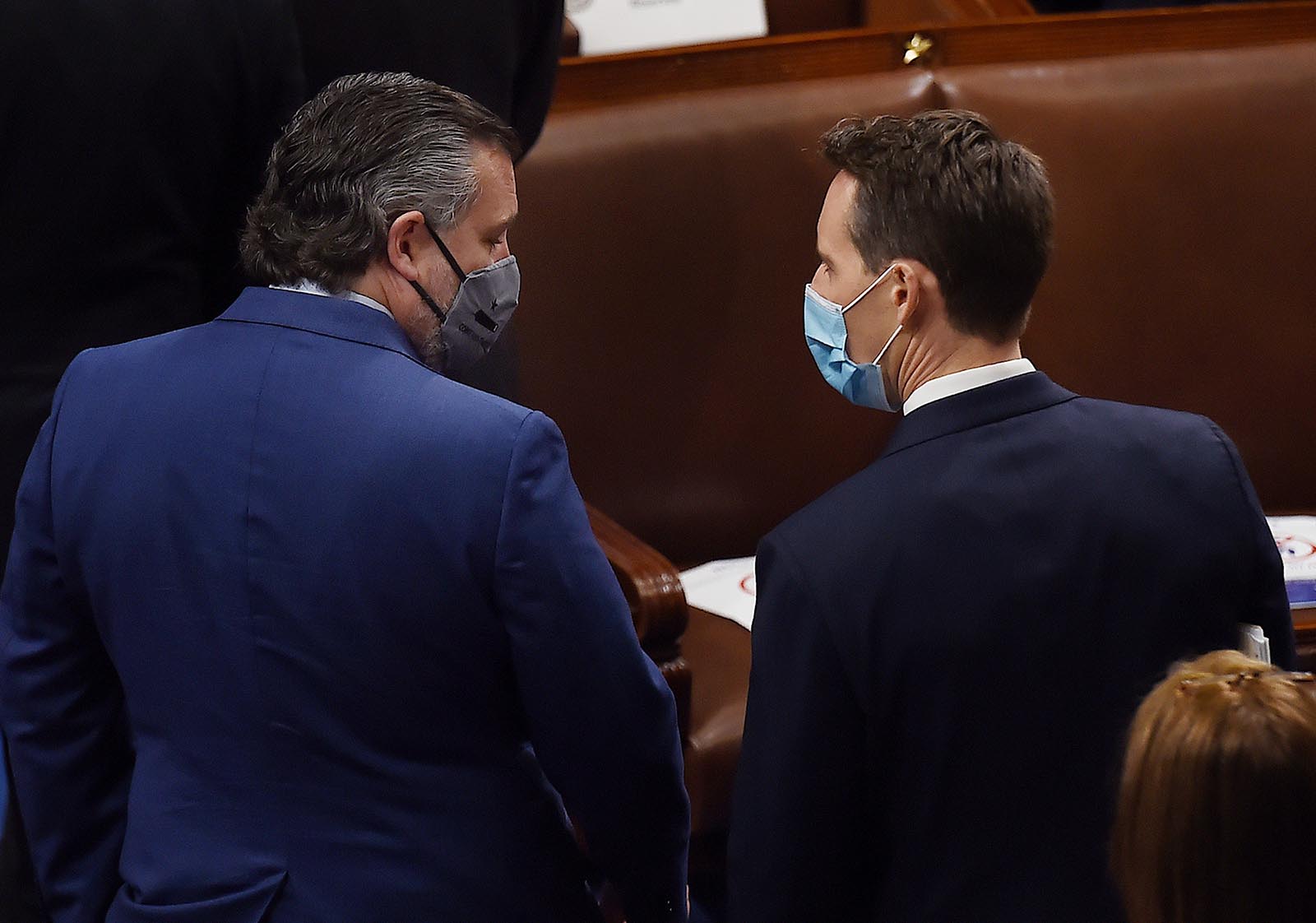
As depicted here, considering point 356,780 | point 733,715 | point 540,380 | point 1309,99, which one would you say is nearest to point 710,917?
point 733,715

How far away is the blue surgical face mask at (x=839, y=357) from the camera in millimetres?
1607

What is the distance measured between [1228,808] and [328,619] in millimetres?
751

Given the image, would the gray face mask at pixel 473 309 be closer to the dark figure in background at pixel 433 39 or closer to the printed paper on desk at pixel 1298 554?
the dark figure in background at pixel 433 39

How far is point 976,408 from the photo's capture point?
1422 millimetres

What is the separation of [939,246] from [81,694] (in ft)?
3.04

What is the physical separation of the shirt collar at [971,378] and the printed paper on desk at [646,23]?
141 centimetres

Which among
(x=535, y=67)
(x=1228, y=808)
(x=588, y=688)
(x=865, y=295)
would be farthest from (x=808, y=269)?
(x=1228, y=808)

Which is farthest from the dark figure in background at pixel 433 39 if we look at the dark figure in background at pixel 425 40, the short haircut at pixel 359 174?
the short haircut at pixel 359 174

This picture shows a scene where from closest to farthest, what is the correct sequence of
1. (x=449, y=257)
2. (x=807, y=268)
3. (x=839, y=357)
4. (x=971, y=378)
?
(x=971, y=378) → (x=449, y=257) → (x=839, y=357) → (x=807, y=268)

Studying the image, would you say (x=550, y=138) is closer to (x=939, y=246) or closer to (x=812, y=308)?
(x=812, y=308)

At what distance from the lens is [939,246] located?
1484 mm

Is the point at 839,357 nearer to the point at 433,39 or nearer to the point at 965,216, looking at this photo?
the point at 965,216

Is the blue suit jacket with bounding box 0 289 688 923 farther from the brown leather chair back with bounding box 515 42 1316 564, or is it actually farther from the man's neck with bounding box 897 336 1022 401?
the brown leather chair back with bounding box 515 42 1316 564

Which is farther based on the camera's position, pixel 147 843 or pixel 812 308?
pixel 812 308
